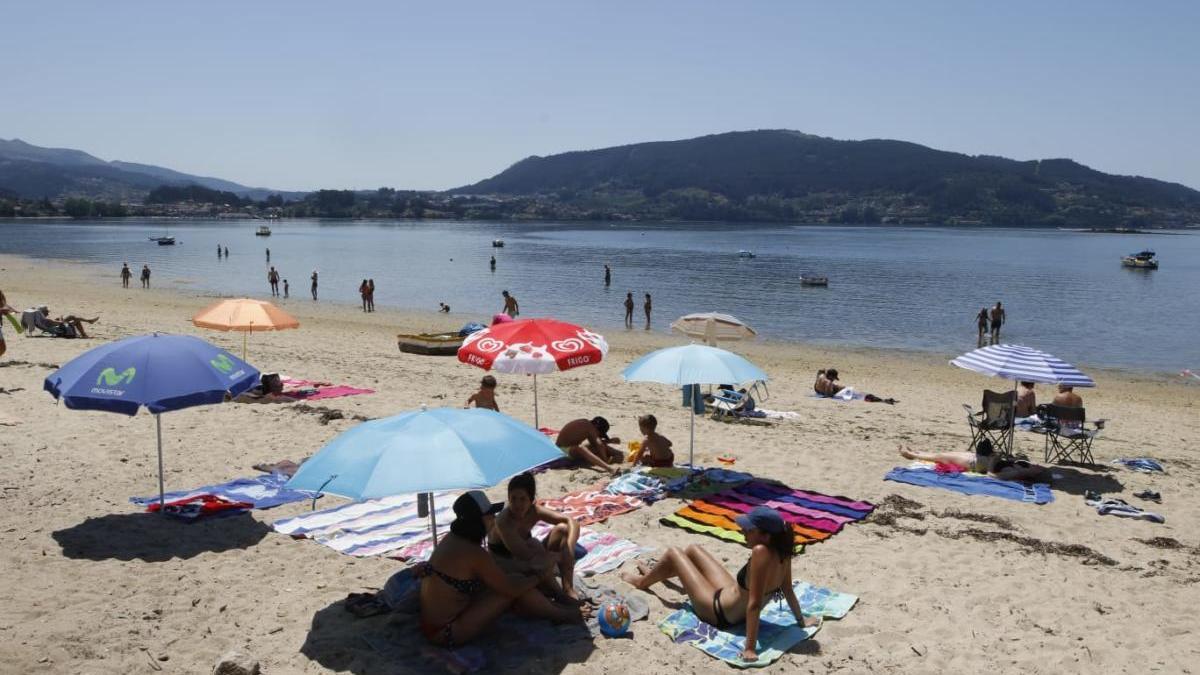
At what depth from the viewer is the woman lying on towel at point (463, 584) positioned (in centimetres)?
528

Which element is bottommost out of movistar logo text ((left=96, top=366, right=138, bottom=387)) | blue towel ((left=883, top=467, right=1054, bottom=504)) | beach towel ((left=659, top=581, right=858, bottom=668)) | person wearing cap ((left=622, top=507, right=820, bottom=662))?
blue towel ((left=883, top=467, right=1054, bottom=504))

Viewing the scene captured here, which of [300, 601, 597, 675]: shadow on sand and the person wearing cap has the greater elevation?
the person wearing cap

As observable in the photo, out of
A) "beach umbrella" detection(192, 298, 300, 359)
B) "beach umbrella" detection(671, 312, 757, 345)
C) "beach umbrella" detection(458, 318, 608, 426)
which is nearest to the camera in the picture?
"beach umbrella" detection(458, 318, 608, 426)

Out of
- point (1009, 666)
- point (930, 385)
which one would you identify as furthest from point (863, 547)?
point (930, 385)

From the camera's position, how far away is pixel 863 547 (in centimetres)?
741

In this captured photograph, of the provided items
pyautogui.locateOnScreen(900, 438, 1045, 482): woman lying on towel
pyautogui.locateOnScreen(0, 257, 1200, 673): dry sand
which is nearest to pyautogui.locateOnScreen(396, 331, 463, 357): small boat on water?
pyautogui.locateOnScreen(0, 257, 1200, 673): dry sand

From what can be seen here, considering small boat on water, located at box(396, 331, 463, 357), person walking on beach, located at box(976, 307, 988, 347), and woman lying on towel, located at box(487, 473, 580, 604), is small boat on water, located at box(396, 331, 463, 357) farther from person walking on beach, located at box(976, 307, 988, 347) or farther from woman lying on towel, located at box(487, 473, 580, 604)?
person walking on beach, located at box(976, 307, 988, 347)

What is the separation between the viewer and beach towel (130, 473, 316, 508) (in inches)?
319

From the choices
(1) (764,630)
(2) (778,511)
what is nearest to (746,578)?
(1) (764,630)

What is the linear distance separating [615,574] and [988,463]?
5.68 m

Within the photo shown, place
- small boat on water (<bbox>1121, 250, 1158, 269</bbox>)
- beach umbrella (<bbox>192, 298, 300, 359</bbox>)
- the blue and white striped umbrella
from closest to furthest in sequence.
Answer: the blue and white striped umbrella → beach umbrella (<bbox>192, 298, 300, 359</bbox>) → small boat on water (<bbox>1121, 250, 1158, 269</bbox>)

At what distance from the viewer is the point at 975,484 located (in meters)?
9.56

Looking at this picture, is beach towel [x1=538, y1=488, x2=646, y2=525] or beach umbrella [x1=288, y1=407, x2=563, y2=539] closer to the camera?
beach umbrella [x1=288, y1=407, x2=563, y2=539]

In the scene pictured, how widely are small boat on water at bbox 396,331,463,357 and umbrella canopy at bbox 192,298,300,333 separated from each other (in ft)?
23.6
